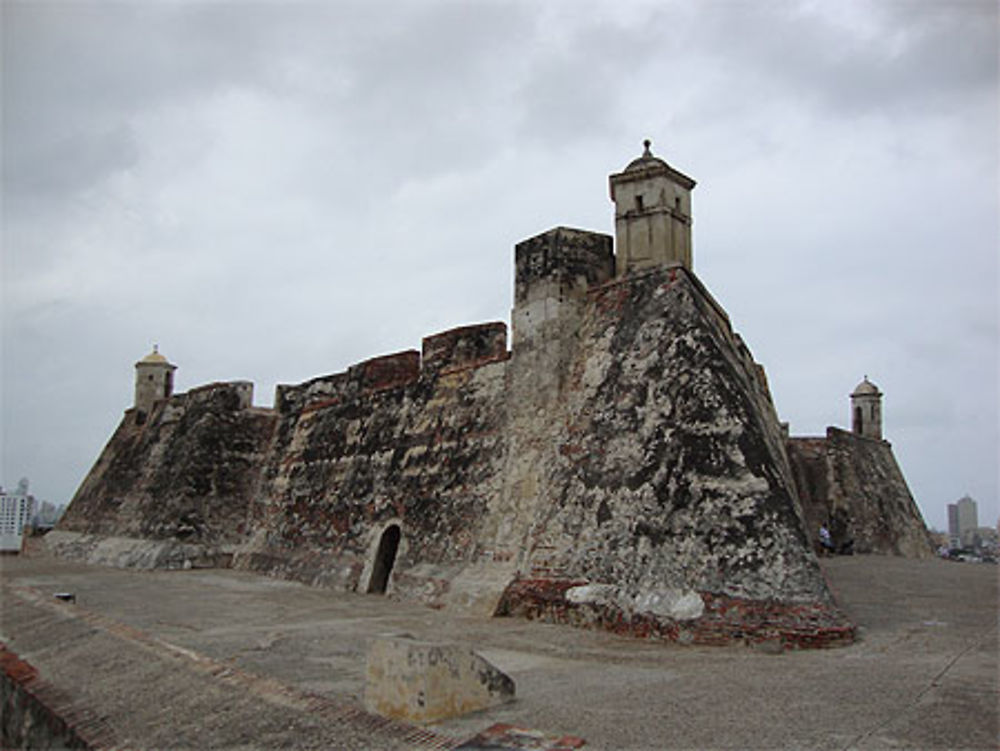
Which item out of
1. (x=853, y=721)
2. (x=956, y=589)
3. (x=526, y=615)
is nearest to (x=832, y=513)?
(x=956, y=589)

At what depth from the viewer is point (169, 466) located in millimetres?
17609

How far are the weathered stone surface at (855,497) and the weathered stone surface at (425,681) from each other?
628 inches

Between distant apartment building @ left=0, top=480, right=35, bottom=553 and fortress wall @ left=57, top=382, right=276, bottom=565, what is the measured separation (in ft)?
6.20

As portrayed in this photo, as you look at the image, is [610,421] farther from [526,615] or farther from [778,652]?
[778,652]

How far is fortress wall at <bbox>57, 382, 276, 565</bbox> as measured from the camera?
15.9 m

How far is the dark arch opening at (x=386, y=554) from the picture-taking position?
1146 cm

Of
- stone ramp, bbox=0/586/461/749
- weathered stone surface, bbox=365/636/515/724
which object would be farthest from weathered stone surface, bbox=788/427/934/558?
weathered stone surface, bbox=365/636/515/724

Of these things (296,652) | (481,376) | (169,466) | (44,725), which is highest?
(481,376)

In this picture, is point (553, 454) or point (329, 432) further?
point (329, 432)

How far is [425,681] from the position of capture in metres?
4.23

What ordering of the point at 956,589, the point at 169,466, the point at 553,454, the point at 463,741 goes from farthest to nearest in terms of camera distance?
1. the point at 169,466
2. the point at 956,589
3. the point at 553,454
4. the point at 463,741

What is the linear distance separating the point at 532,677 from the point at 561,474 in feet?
12.0

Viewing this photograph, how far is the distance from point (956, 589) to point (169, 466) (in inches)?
586

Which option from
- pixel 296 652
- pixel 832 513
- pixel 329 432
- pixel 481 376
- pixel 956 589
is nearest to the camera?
pixel 296 652
